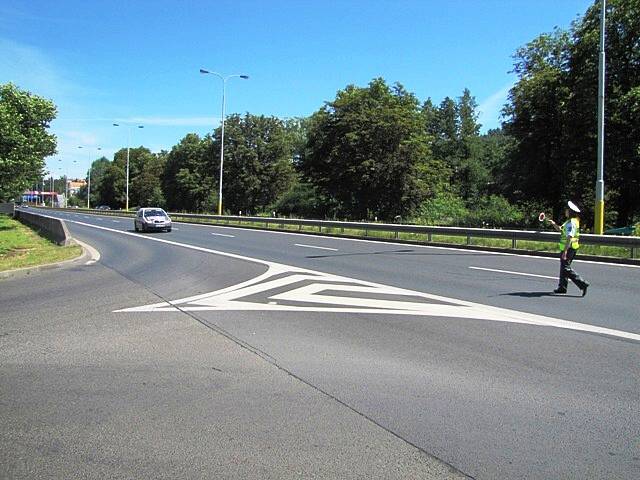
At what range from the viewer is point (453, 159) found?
299ft

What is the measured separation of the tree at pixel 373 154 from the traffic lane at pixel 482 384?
41.5 metres

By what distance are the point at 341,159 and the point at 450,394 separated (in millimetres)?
46376

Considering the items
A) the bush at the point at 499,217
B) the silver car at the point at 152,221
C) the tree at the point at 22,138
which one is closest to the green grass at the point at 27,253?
the silver car at the point at 152,221

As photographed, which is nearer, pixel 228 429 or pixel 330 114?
pixel 228 429

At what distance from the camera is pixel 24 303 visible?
9.57 m

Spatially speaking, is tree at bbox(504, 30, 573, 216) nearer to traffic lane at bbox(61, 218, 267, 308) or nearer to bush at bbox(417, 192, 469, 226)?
bush at bbox(417, 192, 469, 226)

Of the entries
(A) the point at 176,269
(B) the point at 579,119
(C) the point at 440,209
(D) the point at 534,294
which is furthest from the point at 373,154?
(D) the point at 534,294

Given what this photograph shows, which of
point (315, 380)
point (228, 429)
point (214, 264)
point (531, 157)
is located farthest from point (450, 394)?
point (531, 157)

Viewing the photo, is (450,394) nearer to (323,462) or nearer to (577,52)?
(323,462)

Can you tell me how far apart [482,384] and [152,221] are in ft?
98.6

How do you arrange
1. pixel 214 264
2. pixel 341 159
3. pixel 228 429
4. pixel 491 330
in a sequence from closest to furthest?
pixel 228 429 < pixel 491 330 < pixel 214 264 < pixel 341 159

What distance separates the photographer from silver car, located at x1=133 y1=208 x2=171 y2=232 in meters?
32.8

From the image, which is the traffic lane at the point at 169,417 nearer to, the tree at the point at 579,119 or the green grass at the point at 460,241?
the green grass at the point at 460,241

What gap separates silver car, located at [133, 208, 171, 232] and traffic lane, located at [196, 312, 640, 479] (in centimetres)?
2603
